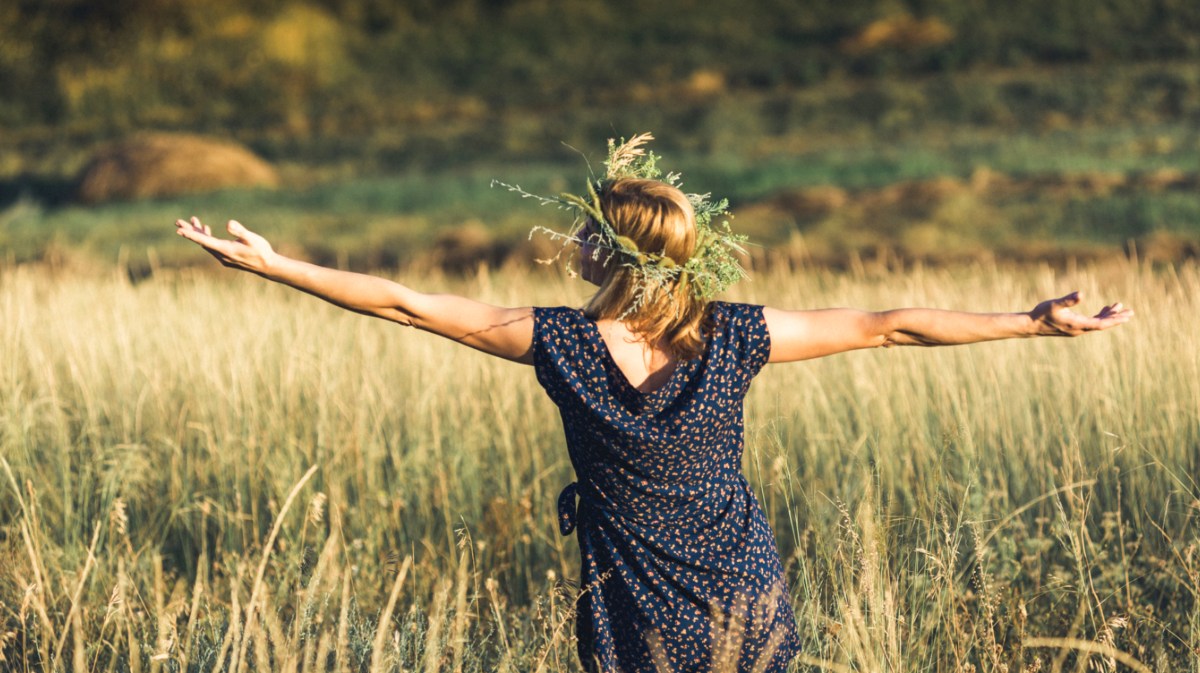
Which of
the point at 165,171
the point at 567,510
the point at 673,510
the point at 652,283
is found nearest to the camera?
the point at 652,283

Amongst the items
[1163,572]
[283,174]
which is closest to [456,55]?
[283,174]

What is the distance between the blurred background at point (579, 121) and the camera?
16156 millimetres

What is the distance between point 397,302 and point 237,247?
0.37m

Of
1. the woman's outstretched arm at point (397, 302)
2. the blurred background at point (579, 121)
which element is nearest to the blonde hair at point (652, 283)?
the woman's outstretched arm at point (397, 302)

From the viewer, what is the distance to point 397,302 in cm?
286

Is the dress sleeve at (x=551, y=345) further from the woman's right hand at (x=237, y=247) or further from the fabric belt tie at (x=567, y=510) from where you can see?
the woman's right hand at (x=237, y=247)

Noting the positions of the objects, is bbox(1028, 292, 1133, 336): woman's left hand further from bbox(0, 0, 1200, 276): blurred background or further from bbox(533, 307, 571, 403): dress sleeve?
bbox(0, 0, 1200, 276): blurred background

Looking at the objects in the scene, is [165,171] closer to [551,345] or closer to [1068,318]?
[551,345]

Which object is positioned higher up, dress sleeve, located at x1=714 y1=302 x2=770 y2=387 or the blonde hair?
the blonde hair

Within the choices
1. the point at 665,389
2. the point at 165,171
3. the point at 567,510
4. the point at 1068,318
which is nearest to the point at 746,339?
the point at 665,389

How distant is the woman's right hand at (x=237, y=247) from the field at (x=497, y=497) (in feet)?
1.94

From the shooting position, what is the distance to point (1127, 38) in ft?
112

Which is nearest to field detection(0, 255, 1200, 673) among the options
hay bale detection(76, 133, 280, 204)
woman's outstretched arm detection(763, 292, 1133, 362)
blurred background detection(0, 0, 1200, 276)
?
woman's outstretched arm detection(763, 292, 1133, 362)

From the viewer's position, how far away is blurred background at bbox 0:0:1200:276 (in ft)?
53.0
